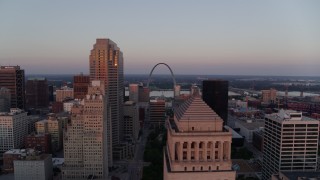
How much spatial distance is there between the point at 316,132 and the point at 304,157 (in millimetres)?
5789

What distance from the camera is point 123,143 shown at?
101 metres

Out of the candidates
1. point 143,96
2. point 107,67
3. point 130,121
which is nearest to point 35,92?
point 143,96

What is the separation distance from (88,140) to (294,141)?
1880 inches

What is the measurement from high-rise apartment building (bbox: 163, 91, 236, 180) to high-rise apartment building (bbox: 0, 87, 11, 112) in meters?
122

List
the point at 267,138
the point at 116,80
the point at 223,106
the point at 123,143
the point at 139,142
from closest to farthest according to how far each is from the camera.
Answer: the point at 267,138
the point at 116,80
the point at 123,143
the point at 139,142
the point at 223,106

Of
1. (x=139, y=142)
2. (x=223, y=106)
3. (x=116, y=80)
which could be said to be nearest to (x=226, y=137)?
(x=116, y=80)

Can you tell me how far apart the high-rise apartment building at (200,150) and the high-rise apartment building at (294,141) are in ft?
133

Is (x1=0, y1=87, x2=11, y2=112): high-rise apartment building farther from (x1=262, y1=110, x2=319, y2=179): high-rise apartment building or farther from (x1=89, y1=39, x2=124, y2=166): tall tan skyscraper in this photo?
(x1=262, y1=110, x2=319, y2=179): high-rise apartment building

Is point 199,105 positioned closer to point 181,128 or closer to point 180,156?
point 181,128

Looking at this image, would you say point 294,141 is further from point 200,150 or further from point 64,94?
point 64,94

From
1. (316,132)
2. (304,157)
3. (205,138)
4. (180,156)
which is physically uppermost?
(205,138)

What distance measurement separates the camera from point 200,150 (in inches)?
949

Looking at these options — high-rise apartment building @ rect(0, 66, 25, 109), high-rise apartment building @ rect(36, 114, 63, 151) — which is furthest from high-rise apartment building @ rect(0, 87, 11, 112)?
high-rise apartment building @ rect(36, 114, 63, 151)

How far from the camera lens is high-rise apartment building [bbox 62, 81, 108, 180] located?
72.9 meters
